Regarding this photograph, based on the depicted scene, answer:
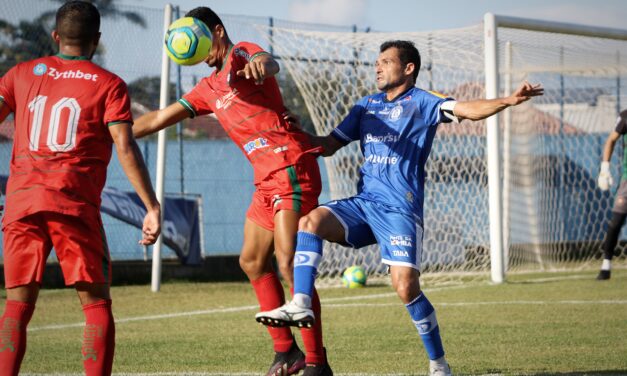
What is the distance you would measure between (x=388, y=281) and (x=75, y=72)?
9.83 m

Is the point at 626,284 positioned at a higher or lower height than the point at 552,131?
lower

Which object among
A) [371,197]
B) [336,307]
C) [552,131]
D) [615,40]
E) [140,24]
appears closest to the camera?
[371,197]

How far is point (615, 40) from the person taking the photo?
15.0 m

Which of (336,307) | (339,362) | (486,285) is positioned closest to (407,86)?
(339,362)

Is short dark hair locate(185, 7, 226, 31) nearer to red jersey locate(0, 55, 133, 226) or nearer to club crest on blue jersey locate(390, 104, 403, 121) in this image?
club crest on blue jersey locate(390, 104, 403, 121)

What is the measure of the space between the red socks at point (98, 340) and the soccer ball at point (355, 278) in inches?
340

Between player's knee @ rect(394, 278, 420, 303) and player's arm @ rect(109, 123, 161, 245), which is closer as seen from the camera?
player's arm @ rect(109, 123, 161, 245)

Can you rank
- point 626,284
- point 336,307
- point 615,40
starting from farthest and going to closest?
point 615,40 < point 626,284 < point 336,307

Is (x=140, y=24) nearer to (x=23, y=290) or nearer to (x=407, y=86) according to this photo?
(x=407, y=86)

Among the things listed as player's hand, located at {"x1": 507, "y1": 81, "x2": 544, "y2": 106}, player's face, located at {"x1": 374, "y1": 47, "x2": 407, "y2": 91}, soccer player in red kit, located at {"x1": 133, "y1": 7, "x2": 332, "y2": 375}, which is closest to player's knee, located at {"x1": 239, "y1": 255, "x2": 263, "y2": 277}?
soccer player in red kit, located at {"x1": 133, "y1": 7, "x2": 332, "y2": 375}

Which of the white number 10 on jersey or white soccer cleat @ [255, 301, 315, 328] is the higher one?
the white number 10 on jersey

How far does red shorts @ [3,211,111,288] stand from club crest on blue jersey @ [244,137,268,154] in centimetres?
163

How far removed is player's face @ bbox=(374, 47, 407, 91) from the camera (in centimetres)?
641

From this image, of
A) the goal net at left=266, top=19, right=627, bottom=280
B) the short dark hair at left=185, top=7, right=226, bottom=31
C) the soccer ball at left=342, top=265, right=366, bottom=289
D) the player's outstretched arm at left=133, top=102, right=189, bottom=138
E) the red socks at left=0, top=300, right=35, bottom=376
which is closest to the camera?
the red socks at left=0, top=300, right=35, bottom=376
